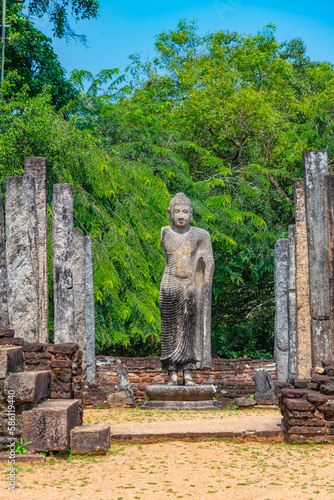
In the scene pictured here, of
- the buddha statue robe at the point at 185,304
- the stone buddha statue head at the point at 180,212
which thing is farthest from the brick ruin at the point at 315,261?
the stone buddha statue head at the point at 180,212

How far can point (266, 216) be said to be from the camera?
62.4 feet

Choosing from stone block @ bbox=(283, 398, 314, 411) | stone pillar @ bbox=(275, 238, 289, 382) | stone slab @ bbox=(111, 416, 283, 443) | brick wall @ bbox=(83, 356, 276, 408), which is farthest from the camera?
stone pillar @ bbox=(275, 238, 289, 382)

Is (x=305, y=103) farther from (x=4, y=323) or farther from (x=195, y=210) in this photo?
(x=4, y=323)

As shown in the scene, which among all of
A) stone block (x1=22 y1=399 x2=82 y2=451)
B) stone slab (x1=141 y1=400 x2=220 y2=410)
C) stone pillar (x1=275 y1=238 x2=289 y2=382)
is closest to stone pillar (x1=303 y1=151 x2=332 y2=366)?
stone slab (x1=141 y1=400 x2=220 y2=410)

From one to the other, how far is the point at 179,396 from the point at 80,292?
265cm

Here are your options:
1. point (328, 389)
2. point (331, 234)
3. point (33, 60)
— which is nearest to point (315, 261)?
point (331, 234)

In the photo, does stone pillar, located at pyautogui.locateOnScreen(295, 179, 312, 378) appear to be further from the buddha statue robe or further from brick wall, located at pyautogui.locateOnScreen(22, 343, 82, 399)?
brick wall, located at pyautogui.locateOnScreen(22, 343, 82, 399)

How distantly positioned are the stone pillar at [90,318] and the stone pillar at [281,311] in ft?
11.8

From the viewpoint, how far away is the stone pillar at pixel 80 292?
11992 mm

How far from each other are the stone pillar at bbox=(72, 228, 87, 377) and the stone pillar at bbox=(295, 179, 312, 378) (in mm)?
4044

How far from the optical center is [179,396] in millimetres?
10836

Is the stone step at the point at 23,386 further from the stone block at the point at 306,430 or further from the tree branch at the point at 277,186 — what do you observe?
the tree branch at the point at 277,186

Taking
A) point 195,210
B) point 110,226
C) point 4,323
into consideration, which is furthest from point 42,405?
point 195,210

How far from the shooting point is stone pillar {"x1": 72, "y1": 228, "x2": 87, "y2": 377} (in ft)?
39.3
